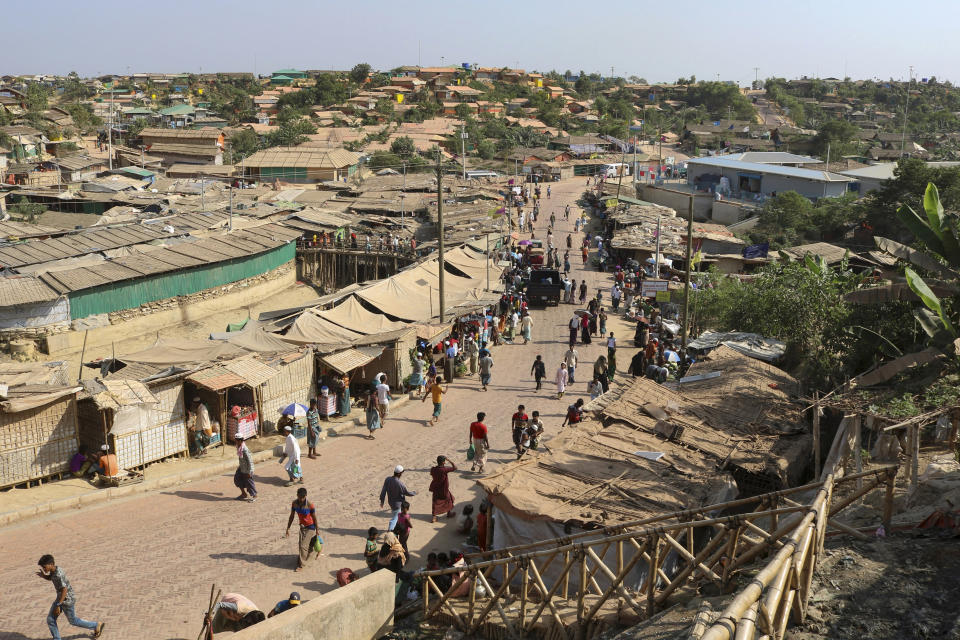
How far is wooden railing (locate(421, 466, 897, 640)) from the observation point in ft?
17.6

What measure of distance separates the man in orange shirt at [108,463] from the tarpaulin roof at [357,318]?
7.35 m

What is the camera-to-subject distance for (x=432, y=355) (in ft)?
62.2

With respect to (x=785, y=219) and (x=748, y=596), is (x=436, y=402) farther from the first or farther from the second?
(x=785, y=219)

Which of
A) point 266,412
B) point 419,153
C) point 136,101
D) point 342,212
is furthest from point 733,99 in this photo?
point 266,412

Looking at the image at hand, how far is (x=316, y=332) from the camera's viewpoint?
18.4 meters

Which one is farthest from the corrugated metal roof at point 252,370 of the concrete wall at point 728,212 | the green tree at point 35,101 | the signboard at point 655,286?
the green tree at point 35,101

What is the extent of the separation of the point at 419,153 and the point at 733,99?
6299 cm

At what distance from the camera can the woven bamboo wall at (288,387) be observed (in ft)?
49.9

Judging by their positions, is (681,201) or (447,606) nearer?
(447,606)

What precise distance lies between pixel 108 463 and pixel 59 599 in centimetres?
450

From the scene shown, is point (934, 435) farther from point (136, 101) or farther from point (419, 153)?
point (136, 101)

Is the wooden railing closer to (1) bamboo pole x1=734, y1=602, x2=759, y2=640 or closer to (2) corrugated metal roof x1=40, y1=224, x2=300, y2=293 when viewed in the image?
(1) bamboo pole x1=734, y1=602, x2=759, y2=640

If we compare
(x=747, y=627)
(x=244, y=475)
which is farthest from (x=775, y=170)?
(x=747, y=627)

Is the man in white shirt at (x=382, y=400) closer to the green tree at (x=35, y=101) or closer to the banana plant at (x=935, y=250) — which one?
the banana plant at (x=935, y=250)
